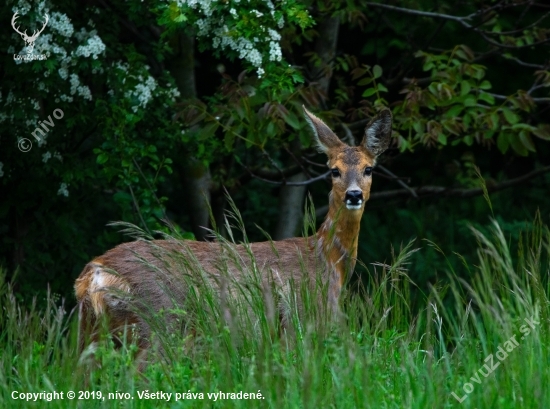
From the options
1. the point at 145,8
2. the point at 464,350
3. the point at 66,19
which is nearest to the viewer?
the point at 464,350

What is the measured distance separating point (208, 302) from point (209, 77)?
5.50 meters

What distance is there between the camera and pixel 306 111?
21.6 ft

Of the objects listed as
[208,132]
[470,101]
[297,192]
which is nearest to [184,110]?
[208,132]

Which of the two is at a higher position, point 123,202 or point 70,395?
point 123,202

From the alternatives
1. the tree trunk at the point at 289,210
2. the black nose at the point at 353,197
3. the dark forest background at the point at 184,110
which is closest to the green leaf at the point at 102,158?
the dark forest background at the point at 184,110

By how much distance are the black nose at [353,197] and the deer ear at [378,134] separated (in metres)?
0.48

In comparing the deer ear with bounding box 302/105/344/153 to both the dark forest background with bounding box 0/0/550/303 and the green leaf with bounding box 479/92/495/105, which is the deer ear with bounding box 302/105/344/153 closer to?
the dark forest background with bounding box 0/0/550/303

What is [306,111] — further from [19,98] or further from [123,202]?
[19,98]

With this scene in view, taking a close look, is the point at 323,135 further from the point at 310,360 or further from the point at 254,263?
the point at 310,360

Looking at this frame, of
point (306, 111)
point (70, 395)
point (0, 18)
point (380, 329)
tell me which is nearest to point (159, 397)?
point (70, 395)

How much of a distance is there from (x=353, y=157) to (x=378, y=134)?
258 millimetres

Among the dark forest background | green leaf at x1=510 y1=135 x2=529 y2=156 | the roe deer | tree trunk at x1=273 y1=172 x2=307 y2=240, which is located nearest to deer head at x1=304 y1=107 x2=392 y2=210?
the roe deer

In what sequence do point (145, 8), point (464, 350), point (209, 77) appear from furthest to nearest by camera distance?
point (209, 77), point (145, 8), point (464, 350)

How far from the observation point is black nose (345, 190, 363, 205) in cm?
627
